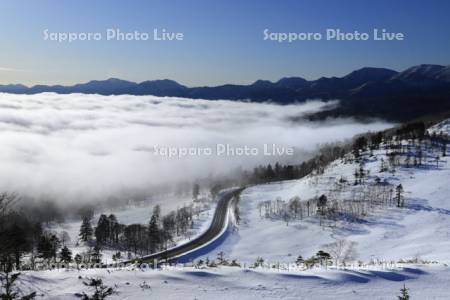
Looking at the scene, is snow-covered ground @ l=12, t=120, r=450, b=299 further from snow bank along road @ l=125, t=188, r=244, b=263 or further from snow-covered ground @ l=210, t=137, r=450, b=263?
snow bank along road @ l=125, t=188, r=244, b=263

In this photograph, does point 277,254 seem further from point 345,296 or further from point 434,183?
point 345,296

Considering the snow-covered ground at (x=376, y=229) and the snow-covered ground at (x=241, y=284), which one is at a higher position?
the snow-covered ground at (x=241, y=284)

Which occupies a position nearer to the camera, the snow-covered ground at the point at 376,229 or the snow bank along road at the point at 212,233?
the snow bank along road at the point at 212,233

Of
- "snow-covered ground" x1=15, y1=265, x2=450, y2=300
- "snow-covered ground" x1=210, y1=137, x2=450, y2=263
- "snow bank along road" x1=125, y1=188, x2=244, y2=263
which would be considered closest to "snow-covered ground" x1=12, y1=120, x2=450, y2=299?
"snow-covered ground" x1=15, y1=265, x2=450, y2=300

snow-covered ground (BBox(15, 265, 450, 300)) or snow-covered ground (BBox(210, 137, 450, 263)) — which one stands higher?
snow-covered ground (BBox(15, 265, 450, 300))

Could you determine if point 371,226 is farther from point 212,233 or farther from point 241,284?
point 241,284

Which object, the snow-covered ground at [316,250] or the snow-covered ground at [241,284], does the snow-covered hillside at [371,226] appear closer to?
the snow-covered ground at [316,250]

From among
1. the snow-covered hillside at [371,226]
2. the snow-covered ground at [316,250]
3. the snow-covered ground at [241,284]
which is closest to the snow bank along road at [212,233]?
the snow-covered ground at [316,250]

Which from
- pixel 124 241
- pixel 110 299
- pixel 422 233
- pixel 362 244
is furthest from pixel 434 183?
pixel 110 299
